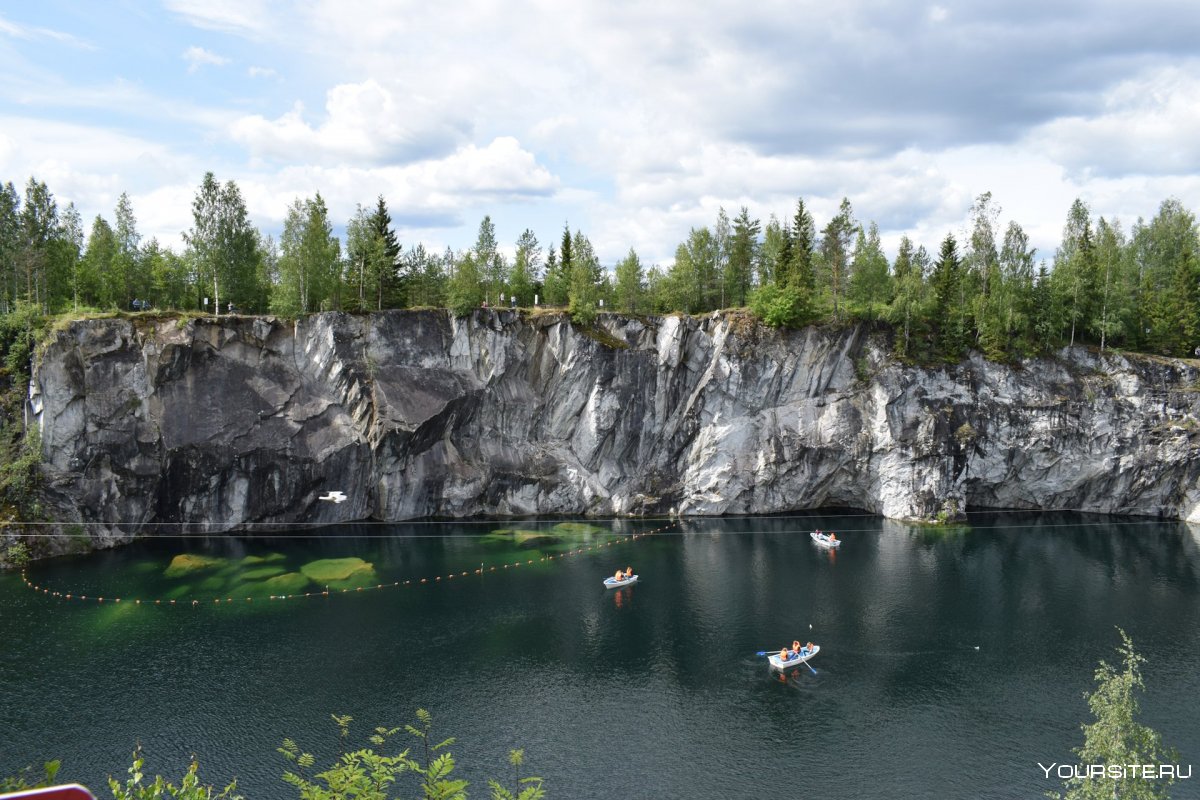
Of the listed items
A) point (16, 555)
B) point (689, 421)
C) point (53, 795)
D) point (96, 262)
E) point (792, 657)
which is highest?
point (96, 262)

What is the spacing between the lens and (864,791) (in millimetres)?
30641

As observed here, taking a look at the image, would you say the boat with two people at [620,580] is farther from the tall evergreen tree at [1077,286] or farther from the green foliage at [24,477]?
the tall evergreen tree at [1077,286]

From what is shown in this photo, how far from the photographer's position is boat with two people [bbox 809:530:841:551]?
210 ft

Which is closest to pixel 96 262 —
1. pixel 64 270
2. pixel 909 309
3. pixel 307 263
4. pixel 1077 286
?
pixel 64 270

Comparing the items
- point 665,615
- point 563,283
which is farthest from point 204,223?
point 665,615

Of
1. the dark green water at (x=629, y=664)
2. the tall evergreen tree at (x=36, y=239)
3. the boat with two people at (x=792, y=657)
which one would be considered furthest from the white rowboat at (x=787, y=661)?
the tall evergreen tree at (x=36, y=239)

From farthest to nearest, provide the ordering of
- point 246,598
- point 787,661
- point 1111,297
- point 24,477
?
point 1111,297, point 24,477, point 246,598, point 787,661

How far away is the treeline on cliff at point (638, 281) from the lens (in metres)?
70.8

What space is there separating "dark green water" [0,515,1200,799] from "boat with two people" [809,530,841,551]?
1.10 meters

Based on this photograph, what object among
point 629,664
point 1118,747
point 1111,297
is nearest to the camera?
point 1118,747

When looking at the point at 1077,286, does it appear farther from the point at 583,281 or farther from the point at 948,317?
the point at 583,281

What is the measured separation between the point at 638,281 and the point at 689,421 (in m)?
20.3

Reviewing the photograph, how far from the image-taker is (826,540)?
2539 inches

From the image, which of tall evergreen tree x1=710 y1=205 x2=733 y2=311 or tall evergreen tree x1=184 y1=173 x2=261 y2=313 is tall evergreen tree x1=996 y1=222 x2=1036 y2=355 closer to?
tall evergreen tree x1=710 y1=205 x2=733 y2=311
